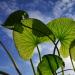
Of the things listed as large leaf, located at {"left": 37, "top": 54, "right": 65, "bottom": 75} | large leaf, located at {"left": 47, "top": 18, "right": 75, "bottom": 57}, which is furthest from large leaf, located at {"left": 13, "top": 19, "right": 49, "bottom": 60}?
large leaf, located at {"left": 37, "top": 54, "right": 65, "bottom": 75}

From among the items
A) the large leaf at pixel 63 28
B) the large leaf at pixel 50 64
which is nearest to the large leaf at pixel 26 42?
the large leaf at pixel 63 28

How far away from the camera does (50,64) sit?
529 millimetres

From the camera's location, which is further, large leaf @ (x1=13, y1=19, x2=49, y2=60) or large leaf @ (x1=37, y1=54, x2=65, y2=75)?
large leaf @ (x1=13, y1=19, x2=49, y2=60)

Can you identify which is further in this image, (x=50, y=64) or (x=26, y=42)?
(x=26, y=42)

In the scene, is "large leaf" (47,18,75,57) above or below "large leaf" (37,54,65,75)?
above

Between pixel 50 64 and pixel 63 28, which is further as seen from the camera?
pixel 63 28

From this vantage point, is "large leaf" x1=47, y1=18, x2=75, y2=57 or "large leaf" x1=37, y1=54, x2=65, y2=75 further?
"large leaf" x1=47, y1=18, x2=75, y2=57

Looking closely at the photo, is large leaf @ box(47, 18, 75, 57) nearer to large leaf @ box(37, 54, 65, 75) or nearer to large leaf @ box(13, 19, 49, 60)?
large leaf @ box(13, 19, 49, 60)

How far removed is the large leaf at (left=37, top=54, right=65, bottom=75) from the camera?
19.8 inches

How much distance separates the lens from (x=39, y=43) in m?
0.77

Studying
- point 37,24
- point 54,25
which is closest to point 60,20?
point 54,25

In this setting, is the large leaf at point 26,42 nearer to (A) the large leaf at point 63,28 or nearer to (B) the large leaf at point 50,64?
(A) the large leaf at point 63,28

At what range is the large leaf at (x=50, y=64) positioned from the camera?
50 centimetres

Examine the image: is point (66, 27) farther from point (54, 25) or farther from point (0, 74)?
point (0, 74)
